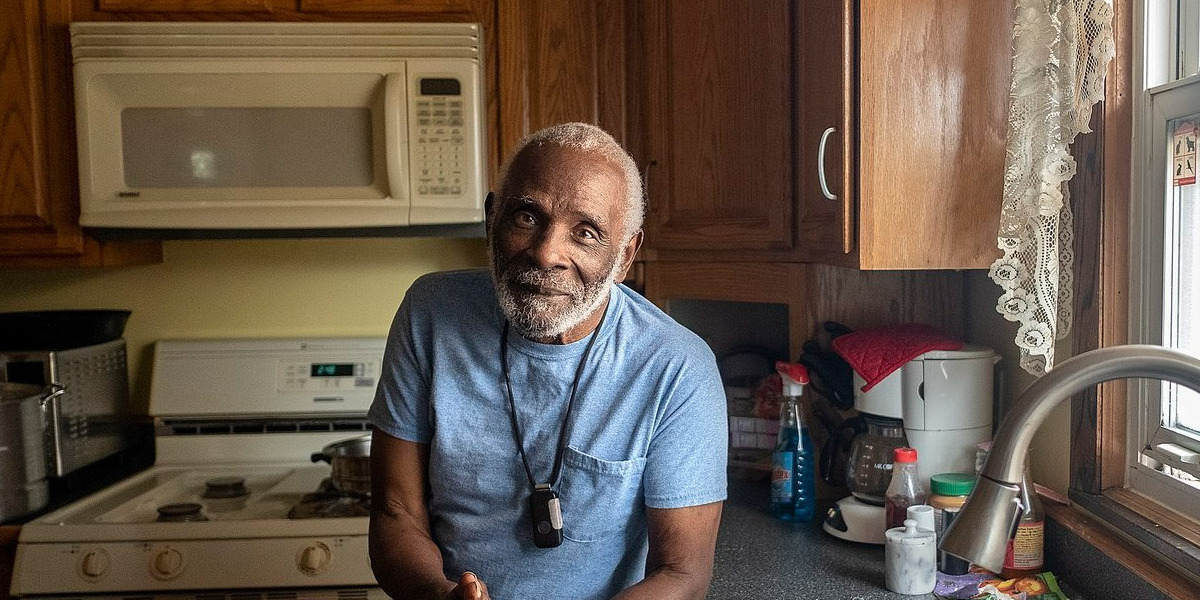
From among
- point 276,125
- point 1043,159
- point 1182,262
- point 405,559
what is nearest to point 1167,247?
point 1182,262

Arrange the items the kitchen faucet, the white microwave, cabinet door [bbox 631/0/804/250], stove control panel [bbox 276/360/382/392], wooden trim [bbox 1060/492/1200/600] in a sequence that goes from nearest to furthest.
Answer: the kitchen faucet, wooden trim [bbox 1060/492/1200/600], cabinet door [bbox 631/0/804/250], the white microwave, stove control panel [bbox 276/360/382/392]

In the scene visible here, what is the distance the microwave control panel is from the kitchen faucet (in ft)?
5.13

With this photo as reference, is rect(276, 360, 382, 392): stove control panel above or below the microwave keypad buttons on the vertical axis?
below

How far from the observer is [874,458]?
1.67 m

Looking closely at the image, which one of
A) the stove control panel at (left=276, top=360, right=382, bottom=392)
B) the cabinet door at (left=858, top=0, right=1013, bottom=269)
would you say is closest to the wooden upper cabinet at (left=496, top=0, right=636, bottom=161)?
the stove control panel at (left=276, top=360, right=382, bottom=392)

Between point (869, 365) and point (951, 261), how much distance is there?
272 millimetres

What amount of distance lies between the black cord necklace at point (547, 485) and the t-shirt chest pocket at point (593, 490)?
0.01 m

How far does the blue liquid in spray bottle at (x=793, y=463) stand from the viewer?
5.83 feet

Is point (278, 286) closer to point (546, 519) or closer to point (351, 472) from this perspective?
point (351, 472)

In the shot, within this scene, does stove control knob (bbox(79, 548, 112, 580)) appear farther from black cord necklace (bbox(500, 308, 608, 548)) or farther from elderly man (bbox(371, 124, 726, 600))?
black cord necklace (bbox(500, 308, 608, 548))

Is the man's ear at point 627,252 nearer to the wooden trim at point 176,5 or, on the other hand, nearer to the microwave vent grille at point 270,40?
the microwave vent grille at point 270,40

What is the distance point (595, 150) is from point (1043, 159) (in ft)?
1.87

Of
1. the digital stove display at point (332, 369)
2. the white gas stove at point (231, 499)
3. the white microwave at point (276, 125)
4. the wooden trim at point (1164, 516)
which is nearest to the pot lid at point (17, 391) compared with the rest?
the white gas stove at point (231, 499)

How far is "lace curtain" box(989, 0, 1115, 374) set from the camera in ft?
3.92
